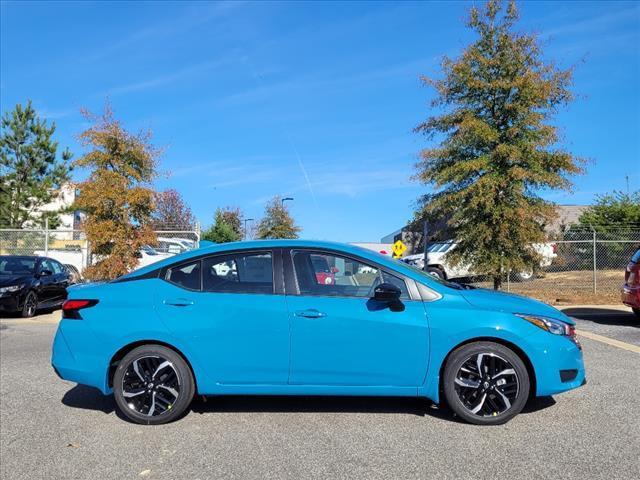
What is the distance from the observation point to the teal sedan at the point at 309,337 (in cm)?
484

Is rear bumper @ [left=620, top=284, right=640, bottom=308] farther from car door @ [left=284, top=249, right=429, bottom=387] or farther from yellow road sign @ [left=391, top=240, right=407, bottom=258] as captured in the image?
yellow road sign @ [left=391, top=240, right=407, bottom=258]

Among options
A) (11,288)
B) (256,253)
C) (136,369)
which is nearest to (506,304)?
(256,253)

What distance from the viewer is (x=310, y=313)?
16.1 ft

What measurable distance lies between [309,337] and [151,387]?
4.74 feet

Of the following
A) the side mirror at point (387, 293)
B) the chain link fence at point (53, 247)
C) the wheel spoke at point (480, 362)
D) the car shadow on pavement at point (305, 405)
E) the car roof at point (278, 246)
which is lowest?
the car shadow on pavement at point (305, 405)

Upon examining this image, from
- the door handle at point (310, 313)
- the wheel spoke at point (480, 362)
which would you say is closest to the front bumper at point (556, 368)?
the wheel spoke at point (480, 362)

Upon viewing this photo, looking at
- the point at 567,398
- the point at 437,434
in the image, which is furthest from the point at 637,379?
the point at 437,434

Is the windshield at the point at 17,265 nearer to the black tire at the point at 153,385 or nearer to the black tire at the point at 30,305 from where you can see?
the black tire at the point at 30,305

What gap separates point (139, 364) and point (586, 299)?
46.3 feet

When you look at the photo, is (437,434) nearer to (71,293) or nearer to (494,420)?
(494,420)

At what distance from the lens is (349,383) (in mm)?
4902

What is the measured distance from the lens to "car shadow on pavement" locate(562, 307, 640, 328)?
11805 mm

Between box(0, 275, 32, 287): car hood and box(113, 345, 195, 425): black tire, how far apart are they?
30.2 feet

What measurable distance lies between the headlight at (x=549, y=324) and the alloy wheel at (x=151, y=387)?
304cm
